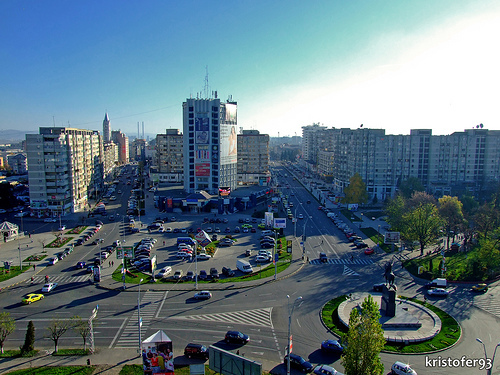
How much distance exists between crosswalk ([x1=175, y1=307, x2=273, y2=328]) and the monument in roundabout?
22.3 ft

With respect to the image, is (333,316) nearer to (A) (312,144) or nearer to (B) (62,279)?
(B) (62,279)

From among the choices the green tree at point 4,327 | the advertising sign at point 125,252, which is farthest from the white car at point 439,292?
the green tree at point 4,327

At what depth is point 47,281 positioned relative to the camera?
42.7 metres

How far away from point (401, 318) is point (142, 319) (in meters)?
23.7

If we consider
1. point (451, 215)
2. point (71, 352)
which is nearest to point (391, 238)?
point (451, 215)

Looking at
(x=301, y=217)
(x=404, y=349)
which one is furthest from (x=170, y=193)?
(x=404, y=349)

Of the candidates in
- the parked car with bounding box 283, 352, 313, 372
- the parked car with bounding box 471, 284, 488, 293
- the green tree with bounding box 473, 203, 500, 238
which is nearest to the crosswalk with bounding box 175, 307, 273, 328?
the parked car with bounding box 283, 352, 313, 372

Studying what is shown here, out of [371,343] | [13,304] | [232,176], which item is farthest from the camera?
Answer: [232,176]

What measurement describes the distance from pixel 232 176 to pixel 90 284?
5726cm

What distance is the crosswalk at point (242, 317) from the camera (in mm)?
32856

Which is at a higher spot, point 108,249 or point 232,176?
point 232,176

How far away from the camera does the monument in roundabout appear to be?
30531 millimetres

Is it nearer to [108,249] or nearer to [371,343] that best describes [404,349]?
[371,343]

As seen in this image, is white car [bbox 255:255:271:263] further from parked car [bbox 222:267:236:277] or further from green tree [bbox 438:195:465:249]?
green tree [bbox 438:195:465:249]
